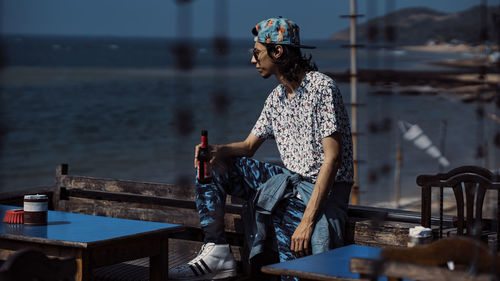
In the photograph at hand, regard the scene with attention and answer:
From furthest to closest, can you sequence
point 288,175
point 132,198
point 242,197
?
point 132,198
point 242,197
point 288,175

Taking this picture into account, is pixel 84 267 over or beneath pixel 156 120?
over

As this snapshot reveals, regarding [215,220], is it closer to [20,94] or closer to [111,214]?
[111,214]

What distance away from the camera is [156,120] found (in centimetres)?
2616

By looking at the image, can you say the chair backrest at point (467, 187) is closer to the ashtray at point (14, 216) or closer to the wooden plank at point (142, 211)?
the wooden plank at point (142, 211)

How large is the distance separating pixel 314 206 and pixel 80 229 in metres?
0.90

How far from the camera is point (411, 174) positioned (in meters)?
15.1

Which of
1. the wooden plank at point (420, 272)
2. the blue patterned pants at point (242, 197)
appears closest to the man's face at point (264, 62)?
the blue patterned pants at point (242, 197)

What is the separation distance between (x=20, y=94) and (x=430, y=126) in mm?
15242

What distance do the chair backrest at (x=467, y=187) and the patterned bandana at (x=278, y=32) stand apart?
778 mm

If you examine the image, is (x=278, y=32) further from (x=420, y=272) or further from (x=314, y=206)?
(x=420, y=272)

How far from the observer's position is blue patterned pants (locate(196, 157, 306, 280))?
10.6 ft

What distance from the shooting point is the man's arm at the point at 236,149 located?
11.1ft

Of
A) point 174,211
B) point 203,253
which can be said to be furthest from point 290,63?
point 174,211

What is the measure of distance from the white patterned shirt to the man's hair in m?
0.04
